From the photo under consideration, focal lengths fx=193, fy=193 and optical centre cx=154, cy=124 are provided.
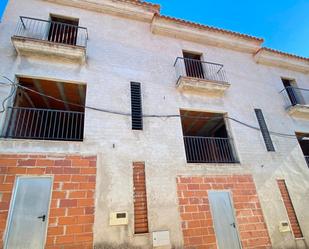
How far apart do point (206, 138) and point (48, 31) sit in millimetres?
6705

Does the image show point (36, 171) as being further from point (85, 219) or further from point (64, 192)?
point (85, 219)

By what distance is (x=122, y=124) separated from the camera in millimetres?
5820

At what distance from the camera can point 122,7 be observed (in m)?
7.88

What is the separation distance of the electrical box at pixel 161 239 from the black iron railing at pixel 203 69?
592cm

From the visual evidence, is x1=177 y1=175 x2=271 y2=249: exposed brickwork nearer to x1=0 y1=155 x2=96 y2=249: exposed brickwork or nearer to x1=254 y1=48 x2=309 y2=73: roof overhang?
x1=0 y1=155 x2=96 y2=249: exposed brickwork

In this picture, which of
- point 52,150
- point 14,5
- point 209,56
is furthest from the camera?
point 209,56

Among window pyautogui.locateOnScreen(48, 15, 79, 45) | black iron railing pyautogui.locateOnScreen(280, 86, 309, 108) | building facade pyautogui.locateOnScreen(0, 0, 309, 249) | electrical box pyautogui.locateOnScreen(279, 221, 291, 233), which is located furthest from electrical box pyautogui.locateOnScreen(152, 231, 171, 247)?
black iron railing pyautogui.locateOnScreen(280, 86, 309, 108)

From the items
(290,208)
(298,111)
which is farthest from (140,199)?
(298,111)

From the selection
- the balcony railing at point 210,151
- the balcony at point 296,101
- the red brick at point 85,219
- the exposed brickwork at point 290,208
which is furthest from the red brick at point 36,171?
the balcony at point 296,101

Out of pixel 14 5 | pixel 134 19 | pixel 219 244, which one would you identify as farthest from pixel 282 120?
pixel 14 5

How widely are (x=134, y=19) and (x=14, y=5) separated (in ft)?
14.1

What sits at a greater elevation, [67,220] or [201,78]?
[201,78]

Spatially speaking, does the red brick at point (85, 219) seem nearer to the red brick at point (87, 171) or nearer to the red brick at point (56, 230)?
the red brick at point (56, 230)

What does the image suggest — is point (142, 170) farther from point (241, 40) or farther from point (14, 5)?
point (241, 40)
